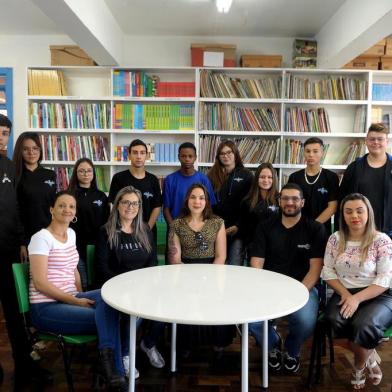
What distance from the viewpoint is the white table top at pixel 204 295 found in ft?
5.45

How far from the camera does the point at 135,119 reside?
475 centimetres

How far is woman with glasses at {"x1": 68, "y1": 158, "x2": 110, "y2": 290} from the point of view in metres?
2.96

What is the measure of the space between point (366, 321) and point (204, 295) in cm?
94

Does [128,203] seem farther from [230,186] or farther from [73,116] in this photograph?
[73,116]

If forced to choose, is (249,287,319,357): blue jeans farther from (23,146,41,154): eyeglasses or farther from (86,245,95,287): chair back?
(23,146,41,154): eyeglasses

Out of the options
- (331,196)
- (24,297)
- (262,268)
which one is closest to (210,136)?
(331,196)

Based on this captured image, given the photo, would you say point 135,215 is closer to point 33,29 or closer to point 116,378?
point 116,378

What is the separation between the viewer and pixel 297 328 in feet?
7.81

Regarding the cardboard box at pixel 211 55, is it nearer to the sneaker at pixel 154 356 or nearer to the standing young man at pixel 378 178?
the standing young man at pixel 378 178

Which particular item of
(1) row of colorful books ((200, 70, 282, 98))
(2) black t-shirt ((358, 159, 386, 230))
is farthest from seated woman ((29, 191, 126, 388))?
(1) row of colorful books ((200, 70, 282, 98))

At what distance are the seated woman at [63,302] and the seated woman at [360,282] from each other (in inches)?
48.1

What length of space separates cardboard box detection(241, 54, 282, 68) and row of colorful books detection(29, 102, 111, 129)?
1.74 metres

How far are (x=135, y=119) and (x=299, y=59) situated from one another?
2.06 metres

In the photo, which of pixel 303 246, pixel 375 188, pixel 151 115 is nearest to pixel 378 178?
pixel 375 188
